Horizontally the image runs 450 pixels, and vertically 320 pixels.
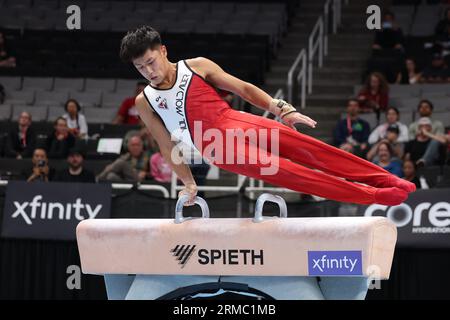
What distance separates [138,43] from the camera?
453 cm

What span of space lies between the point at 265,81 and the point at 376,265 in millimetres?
8757

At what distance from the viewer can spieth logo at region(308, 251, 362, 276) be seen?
4121 mm

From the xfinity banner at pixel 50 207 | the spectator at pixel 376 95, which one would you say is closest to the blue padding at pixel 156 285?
the xfinity banner at pixel 50 207

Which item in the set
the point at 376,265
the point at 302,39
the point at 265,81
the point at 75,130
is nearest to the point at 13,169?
the point at 75,130

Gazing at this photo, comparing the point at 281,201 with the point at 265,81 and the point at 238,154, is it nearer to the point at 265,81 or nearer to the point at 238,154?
the point at 238,154

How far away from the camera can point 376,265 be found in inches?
164

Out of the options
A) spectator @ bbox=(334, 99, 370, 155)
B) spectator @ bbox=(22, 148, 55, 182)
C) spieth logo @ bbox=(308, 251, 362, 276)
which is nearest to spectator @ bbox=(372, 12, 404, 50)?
spectator @ bbox=(334, 99, 370, 155)

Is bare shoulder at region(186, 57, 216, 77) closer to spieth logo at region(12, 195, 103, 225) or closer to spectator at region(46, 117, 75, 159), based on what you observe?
spieth logo at region(12, 195, 103, 225)

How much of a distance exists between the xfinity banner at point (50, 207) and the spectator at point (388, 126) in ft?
9.68

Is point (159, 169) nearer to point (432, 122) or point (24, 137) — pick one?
point (24, 137)

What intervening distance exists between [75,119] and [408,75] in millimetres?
4227

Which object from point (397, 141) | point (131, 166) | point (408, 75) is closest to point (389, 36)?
point (408, 75)

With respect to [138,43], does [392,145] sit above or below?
above
